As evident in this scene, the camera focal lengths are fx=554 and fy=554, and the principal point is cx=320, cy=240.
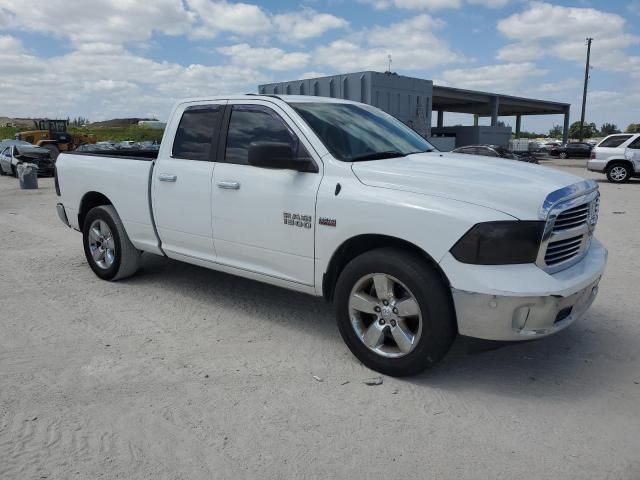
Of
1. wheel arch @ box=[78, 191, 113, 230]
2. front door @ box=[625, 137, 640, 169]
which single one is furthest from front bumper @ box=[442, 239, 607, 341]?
front door @ box=[625, 137, 640, 169]

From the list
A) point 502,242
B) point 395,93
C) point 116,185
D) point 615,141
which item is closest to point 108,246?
point 116,185

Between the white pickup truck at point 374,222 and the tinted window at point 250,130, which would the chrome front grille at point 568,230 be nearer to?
the white pickup truck at point 374,222

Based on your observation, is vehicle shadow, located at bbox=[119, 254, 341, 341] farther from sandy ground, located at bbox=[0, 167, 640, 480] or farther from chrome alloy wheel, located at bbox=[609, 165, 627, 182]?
chrome alloy wheel, located at bbox=[609, 165, 627, 182]

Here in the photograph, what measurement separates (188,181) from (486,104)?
4940cm

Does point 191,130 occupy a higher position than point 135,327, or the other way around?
point 191,130

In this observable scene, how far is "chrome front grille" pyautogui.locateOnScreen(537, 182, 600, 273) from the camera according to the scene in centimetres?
333

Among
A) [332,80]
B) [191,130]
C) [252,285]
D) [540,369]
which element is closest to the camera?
[540,369]

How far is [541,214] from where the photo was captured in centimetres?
327

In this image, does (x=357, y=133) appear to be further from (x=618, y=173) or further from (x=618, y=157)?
(x=618, y=173)

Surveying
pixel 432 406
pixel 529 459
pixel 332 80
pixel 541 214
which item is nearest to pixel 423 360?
pixel 432 406

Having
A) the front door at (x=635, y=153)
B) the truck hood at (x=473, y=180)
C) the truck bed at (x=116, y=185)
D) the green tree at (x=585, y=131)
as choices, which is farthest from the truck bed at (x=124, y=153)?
the green tree at (x=585, y=131)

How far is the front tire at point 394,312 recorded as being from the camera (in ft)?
11.3

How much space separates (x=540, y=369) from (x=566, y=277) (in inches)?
32.3

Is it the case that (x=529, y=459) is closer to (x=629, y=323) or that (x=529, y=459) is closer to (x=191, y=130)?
(x=629, y=323)
